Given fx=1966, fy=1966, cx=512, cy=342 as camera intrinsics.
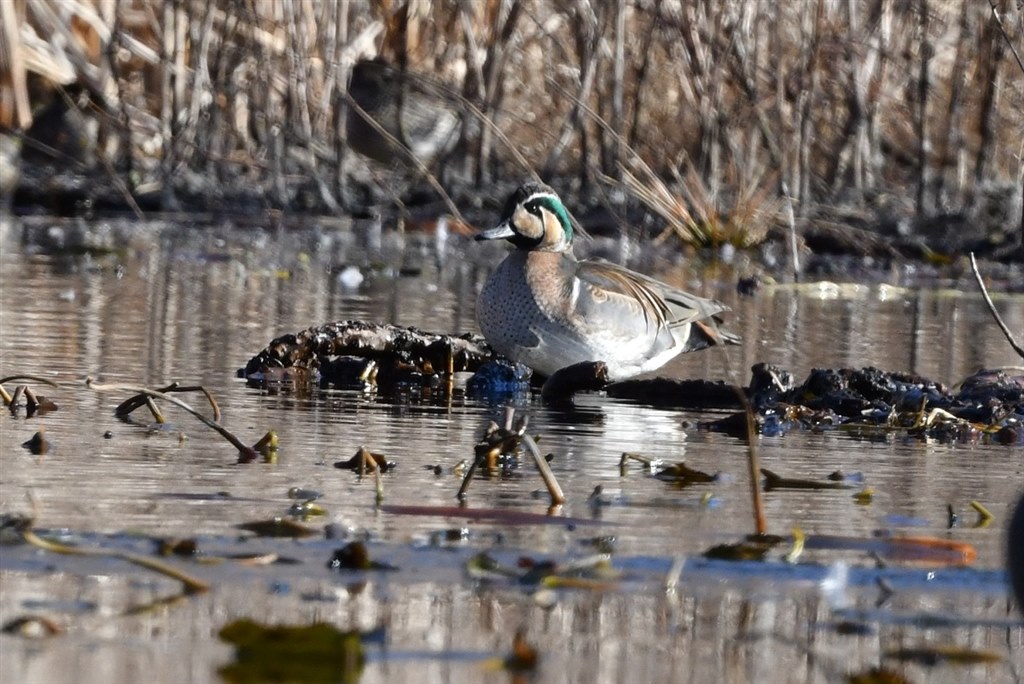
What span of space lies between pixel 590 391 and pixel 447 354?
19.1 inches

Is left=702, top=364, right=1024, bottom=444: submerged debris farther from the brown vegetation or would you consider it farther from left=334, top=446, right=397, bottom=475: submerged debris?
the brown vegetation

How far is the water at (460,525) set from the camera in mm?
2787

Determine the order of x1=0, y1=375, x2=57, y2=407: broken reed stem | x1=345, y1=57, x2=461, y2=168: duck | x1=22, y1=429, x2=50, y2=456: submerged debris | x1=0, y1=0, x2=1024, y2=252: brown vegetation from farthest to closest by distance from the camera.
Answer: x1=345, y1=57, x2=461, y2=168: duck → x1=0, y1=0, x2=1024, y2=252: brown vegetation → x1=0, y1=375, x2=57, y2=407: broken reed stem → x1=22, y1=429, x2=50, y2=456: submerged debris

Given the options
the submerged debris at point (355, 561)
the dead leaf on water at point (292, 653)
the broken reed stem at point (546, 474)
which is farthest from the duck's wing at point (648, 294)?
the dead leaf on water at point (292, 653)

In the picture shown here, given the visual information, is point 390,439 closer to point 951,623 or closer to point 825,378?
point 825,378

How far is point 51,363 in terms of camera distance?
20.2 ft

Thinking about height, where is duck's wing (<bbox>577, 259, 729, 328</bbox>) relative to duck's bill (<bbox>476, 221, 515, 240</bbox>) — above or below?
below

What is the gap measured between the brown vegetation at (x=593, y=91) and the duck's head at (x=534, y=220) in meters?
4.98

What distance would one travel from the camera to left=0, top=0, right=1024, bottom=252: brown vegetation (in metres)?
13.5

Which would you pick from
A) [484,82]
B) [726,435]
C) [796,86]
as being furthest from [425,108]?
[726,435]

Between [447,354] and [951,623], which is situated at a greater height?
[447,354]

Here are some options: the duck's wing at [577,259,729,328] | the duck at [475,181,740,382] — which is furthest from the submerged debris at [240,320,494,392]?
the duck's wing at [577,259,729,328]

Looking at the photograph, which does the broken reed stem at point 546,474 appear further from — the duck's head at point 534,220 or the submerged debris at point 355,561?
the duck's head at point 534,220

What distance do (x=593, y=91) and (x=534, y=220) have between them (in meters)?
9.40
